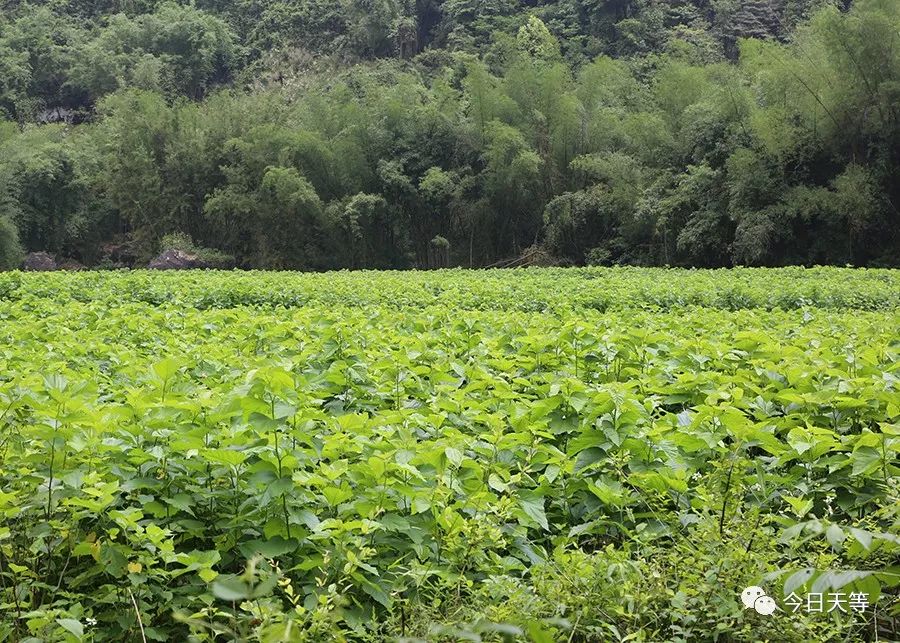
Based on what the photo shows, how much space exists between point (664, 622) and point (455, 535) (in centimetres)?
55

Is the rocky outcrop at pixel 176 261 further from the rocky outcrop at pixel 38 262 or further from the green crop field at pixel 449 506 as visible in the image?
the green crop field at pixel 449 506

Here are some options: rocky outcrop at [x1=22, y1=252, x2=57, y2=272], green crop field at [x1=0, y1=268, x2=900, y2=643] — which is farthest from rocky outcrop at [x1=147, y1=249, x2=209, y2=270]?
green crop field at [x1=0, y1=268, x2=900, y2=643]

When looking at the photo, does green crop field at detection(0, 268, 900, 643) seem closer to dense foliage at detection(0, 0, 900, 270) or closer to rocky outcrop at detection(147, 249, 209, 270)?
dense foliage at detection(0, 0, 900, 270)

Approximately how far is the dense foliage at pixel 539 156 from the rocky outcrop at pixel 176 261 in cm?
262

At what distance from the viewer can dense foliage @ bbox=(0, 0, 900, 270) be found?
2094 cm

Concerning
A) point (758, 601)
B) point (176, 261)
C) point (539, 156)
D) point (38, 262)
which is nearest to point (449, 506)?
point (758, 601)

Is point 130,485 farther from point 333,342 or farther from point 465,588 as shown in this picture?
point 333,342

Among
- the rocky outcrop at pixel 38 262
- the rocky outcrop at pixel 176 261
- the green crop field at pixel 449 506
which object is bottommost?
the rocky outcrop at pixel 38 262

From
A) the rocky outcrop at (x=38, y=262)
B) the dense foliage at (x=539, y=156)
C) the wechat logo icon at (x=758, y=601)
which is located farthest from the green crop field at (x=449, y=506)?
the rocky outcrop at (x=38, y=262)

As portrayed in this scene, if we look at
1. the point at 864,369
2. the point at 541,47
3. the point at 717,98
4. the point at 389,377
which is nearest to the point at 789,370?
the point at 864,369

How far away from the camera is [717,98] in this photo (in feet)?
78.1

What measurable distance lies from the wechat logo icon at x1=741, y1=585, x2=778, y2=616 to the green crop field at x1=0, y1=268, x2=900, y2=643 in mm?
37

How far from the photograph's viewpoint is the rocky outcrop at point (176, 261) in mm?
30312

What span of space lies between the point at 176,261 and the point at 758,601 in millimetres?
31931
